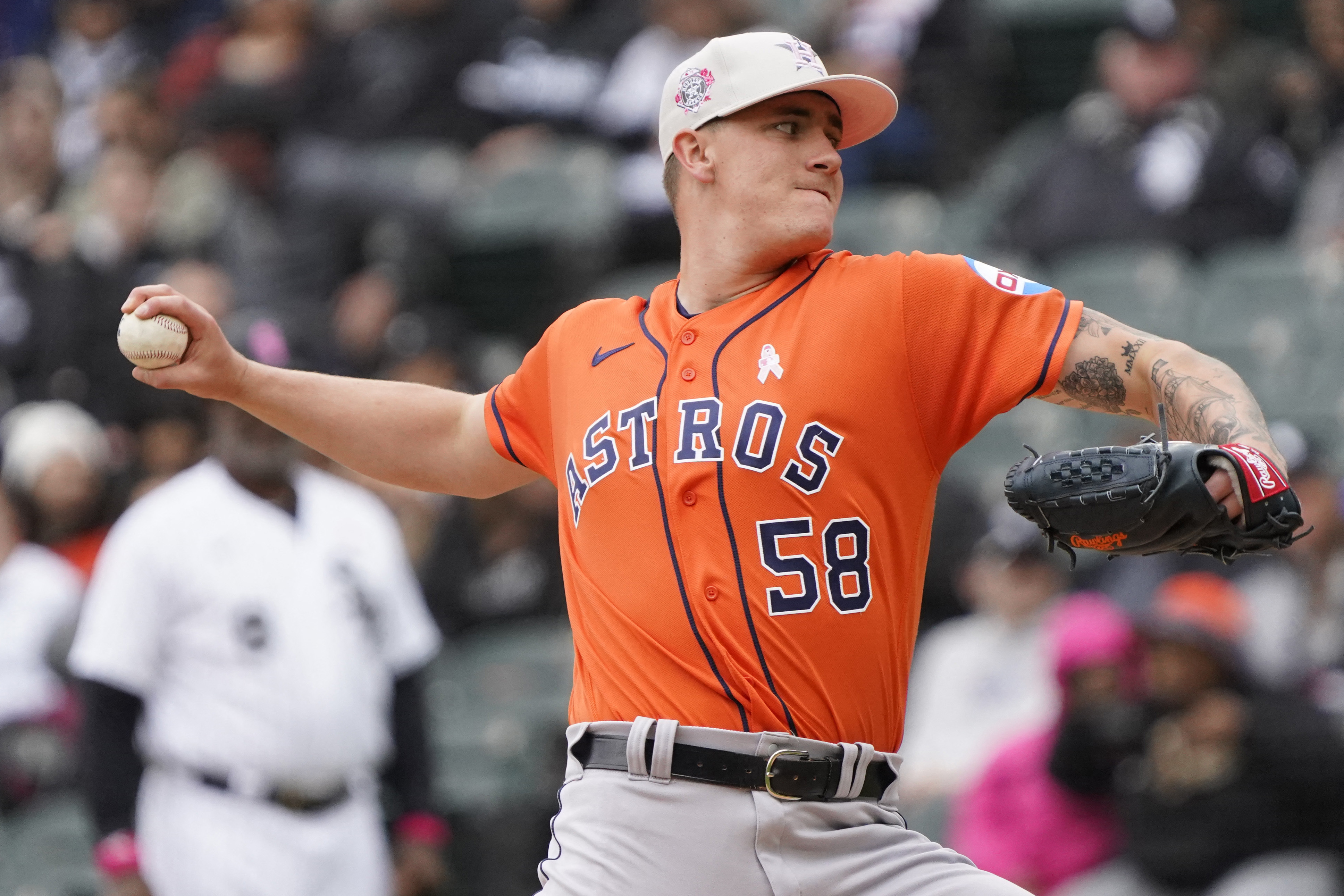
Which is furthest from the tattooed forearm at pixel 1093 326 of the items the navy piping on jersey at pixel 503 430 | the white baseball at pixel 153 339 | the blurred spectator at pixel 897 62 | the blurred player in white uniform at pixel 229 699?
the blurred spectator at pixel 897 62

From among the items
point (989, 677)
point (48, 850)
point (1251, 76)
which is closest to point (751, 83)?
point (989, 677)

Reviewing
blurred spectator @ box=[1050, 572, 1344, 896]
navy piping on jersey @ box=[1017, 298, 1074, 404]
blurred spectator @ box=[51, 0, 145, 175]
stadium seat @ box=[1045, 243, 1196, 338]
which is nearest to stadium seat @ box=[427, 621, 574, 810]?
blurred spectator @ box=[1050, 572, 1344, 896]

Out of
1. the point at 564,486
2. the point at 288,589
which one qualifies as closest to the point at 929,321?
the point at 564,486

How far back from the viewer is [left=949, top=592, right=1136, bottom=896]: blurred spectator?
538cm

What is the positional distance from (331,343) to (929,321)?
528cm

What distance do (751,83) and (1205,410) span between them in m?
1.04

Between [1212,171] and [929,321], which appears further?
[1212,171]

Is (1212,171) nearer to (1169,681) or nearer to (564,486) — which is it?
(1169,681)

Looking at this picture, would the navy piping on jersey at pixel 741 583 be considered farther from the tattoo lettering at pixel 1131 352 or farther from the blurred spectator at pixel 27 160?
the blurred spectator at pixel 27 160

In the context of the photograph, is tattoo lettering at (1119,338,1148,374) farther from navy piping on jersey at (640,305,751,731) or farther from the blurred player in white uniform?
the blurred player in white uniform

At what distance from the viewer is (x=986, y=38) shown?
8773mm

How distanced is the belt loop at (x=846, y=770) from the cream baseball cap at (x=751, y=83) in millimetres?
1189

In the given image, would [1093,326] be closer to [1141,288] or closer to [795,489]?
[795,489]

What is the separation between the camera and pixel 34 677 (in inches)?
275
